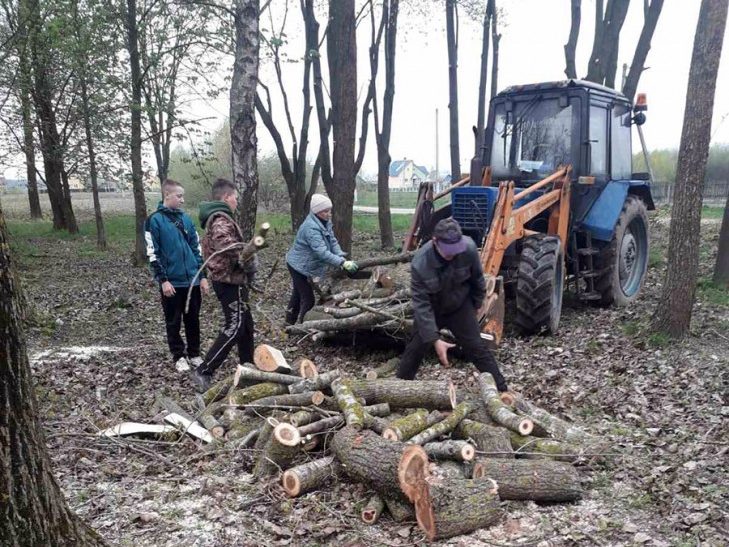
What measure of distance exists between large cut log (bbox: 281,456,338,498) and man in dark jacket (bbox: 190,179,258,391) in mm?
2132

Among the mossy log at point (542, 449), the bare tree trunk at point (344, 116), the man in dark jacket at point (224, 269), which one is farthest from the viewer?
the bare tree trunk at point (344, 116)

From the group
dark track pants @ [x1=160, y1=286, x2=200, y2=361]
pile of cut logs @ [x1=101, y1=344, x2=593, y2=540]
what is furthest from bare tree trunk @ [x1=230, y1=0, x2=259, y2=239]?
pile of cut logs @ [x1=101, y1=344, x2=593, y2=540]

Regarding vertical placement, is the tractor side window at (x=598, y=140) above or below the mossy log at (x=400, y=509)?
above

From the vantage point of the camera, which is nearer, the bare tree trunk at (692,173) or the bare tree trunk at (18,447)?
the bare tree trunk at (18,447)

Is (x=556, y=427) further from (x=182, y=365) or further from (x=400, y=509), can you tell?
(x=182, y=365)

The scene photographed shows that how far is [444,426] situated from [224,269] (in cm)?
265

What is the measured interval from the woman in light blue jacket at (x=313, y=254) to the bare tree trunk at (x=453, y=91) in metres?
9.82

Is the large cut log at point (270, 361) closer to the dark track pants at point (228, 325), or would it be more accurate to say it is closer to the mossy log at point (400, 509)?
the dark track pants at point (228, 325)

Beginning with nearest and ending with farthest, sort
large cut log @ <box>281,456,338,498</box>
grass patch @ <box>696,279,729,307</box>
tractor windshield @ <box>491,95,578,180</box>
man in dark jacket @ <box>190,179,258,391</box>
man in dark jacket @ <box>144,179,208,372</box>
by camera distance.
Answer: large cut log @ <box>281,456,338,498</box> → man in dark jacket @ <box>190,179,258,391</box> → man in dark jacket @ <box>144,179,208,372</box> → tractor windshield @ <box>491,95,578,180</box> → grass patch @ <box>696,279,729,307</box>

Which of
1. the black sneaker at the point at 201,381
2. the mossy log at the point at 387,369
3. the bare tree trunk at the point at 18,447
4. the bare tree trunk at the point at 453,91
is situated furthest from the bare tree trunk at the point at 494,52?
the bare tree trunk at the point at 18,447

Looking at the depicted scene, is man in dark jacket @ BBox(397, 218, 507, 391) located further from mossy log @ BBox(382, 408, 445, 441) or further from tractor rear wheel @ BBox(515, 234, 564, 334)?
tractor rear wheel @ BBox(515, 234, 564, 334)

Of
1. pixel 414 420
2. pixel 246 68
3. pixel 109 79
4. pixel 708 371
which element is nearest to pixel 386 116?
pixel 109 79

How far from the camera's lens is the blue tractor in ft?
22.9

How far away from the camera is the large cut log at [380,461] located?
3.50 metres
